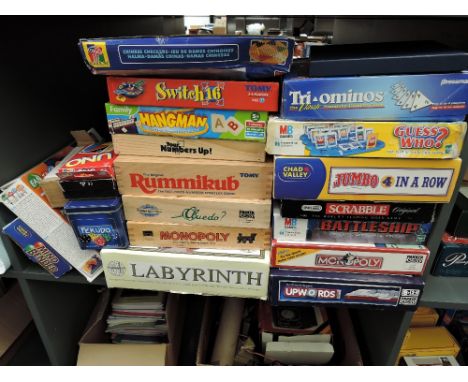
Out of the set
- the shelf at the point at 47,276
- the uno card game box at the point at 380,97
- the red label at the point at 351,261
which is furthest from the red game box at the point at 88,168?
the red label at the point at 351,261

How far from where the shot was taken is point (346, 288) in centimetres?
72

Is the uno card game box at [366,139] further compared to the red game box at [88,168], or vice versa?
the red game box at [88,168]

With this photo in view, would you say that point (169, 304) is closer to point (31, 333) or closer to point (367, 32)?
point (31, 333)

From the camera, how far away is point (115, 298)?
3.61ft

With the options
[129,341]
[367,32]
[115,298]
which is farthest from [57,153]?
[367,32]

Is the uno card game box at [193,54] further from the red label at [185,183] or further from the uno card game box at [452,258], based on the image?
the uno card game box at [452,258]

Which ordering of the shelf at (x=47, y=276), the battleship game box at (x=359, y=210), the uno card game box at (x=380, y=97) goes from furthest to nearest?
the shelf at (x=47, y=276), the battleship game box at (x=359, y=210), the uno card game box at (x=380, y=97)

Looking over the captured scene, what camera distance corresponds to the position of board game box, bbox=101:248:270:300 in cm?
73

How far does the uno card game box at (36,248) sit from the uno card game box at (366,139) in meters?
0.54

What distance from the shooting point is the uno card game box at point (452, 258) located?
0.74m

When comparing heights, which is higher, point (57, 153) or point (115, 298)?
point (57, 153)

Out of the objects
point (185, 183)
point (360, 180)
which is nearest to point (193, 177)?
point (185, 183)

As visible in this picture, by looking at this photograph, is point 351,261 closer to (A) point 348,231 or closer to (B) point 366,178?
(A) point 348,231
